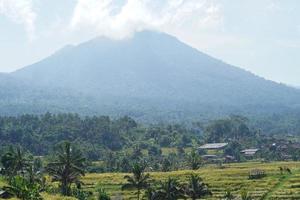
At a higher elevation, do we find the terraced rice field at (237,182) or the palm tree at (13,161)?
the palm tree at (13,161)

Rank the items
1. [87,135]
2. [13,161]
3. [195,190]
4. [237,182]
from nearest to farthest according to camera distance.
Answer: [195,190] → [13,161] → [237,182] → [87,135]

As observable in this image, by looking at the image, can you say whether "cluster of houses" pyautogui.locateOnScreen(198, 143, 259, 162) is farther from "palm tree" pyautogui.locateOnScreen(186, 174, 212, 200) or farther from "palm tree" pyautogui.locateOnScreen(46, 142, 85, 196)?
"palm tree" pyautogui.locateOnScreen(186, 174, 212, 200)

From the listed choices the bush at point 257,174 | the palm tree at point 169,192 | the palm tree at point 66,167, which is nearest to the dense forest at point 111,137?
the bush at point 257,174

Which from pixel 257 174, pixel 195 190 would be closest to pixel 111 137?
pixel 257 174

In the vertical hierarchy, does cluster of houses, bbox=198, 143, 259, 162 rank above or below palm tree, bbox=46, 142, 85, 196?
below

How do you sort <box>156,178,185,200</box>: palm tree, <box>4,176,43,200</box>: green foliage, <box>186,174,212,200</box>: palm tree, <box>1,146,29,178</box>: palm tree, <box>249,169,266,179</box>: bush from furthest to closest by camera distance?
1. <box>249,169,266,179</box>: bush
2. <box>1,146,29,178</box>: palm tree
3. <box>186,174,212,200</box>: palm tree
4. <box>156,178,185,200</box>: palm tree
5. <box>4,176,43,200</box>: green foliage

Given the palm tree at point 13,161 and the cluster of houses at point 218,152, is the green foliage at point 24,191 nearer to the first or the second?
the palm tree at point 13,161

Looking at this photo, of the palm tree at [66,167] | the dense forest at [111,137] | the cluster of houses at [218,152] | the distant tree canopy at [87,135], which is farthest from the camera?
the distant tree canopy at [87,135]

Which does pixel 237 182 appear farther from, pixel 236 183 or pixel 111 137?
pixel 111 137

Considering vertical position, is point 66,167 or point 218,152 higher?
point 66,167

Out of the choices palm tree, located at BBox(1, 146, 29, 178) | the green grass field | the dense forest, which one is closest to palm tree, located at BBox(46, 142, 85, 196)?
→ palm tree, located at BBox(1, 146, 29, 178)

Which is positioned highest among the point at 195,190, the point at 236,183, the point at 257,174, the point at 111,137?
the point at 111,137

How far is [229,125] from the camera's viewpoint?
548 feet

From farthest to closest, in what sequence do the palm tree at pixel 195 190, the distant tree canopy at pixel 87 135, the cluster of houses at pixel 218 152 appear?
1. the distant tree canopy at pixel 87 135
2. the cluster of houses at pixel 218 152
3. the palm tree at pixel 195 190
